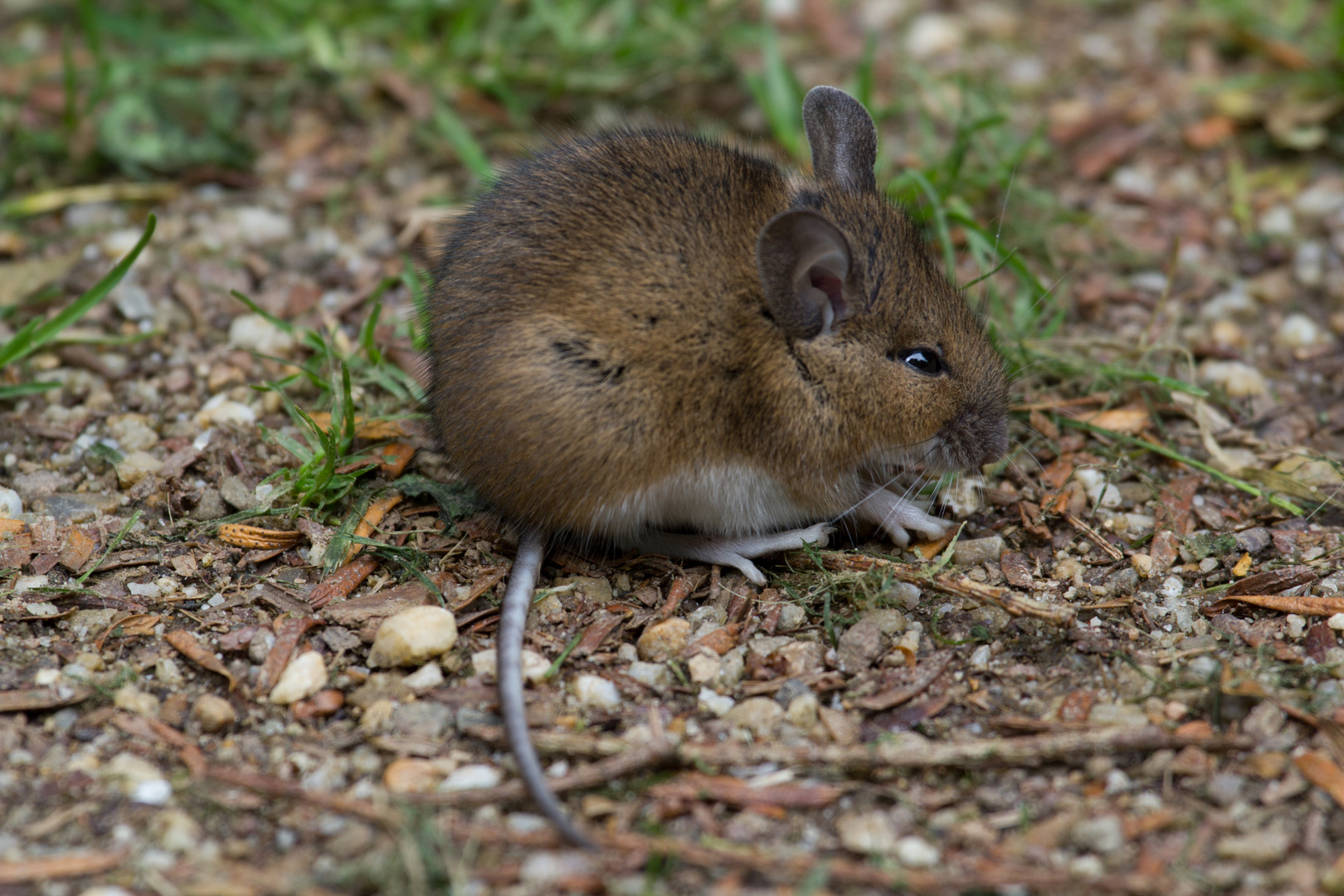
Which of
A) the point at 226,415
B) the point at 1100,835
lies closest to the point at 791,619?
the point at 1100,835

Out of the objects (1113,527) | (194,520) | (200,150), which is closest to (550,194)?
(194,520)

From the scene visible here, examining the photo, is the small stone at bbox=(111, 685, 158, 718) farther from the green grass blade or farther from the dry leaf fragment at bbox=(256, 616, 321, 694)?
the green grass blade

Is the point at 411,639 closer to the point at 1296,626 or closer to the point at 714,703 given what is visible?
the point at 714,703

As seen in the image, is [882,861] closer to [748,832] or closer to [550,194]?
[748,832]

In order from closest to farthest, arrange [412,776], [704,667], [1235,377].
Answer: [412,776]
[704,667]
[1235,377]

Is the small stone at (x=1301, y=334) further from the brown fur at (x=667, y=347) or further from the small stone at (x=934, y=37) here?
the small stone at (x=934, y=37)

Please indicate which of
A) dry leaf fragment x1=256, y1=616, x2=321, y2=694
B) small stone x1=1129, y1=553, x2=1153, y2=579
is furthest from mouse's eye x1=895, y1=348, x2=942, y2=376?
dry leaf fragment x1=256, y1=616, x2=321, y2=694
